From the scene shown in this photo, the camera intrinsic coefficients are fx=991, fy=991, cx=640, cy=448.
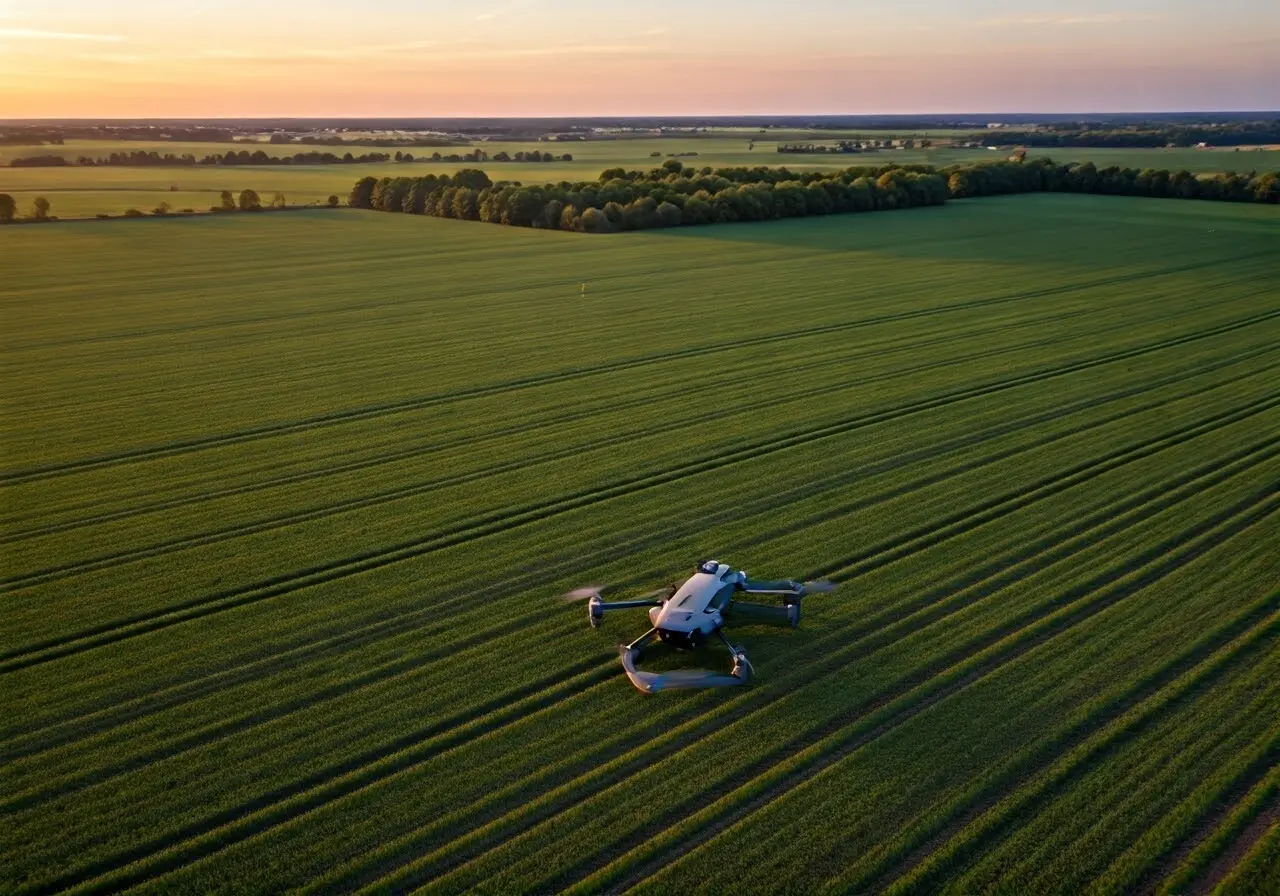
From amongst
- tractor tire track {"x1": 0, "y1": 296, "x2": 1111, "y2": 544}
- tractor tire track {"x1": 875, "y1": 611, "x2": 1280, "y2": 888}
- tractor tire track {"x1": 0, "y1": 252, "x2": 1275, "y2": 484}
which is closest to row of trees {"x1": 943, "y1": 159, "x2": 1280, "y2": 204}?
tractor tire track {"x1": 0, "y1": 252, "x2": 1275, "y2": 484}

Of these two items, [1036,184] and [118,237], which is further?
Answer: [1036,184]

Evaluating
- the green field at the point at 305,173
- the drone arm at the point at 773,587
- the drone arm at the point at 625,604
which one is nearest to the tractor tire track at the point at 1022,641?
the drone arm at the point at 773,587

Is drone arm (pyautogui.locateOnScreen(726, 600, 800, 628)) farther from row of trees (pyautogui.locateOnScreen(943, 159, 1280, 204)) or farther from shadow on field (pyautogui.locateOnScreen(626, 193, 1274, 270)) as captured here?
row of trees (pyautogui.locateOnScreen(943, 159, 1280, 204))

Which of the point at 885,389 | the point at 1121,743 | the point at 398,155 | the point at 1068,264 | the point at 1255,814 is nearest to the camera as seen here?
the point at 1255,814

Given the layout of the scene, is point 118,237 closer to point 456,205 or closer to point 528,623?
point 456,205

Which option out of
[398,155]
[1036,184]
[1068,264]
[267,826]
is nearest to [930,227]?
[1068,264]

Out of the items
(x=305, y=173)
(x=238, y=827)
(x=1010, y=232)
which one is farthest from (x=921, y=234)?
(x=305, y=173)
